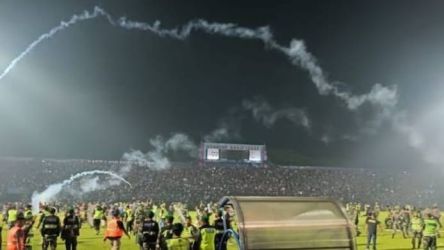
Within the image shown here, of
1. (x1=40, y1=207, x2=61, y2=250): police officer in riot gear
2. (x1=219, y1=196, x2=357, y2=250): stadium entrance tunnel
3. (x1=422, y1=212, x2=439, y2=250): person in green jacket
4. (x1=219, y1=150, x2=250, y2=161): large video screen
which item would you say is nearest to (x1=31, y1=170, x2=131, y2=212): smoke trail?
(x1=219, y1=150, x2=250, y2=161): large video screen

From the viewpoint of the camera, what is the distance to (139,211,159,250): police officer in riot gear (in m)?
19.1

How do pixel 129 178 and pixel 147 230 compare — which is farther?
pixel 129 178

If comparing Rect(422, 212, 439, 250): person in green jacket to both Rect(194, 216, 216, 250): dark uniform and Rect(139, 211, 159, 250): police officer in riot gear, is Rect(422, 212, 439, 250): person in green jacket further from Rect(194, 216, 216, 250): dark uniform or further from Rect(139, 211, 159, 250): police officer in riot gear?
Rect(194, 216, 216, 250): dark uniform

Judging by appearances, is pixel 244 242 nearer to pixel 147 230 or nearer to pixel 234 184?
pixel 147 230

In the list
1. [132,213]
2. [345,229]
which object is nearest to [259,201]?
[345,229]

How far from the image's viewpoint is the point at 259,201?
564 centimetres

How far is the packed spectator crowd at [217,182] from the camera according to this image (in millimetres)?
80625

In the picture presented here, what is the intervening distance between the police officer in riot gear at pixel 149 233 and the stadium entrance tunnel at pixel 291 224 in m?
13.8

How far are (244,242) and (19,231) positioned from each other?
11.2 m

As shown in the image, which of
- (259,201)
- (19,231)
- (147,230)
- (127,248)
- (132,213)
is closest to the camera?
(259,201)

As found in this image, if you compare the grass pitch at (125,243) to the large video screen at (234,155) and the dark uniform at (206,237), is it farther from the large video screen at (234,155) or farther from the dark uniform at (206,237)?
the large video screen at (234,155)

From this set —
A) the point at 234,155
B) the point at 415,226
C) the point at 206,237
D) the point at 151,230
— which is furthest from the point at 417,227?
the point at 234,155

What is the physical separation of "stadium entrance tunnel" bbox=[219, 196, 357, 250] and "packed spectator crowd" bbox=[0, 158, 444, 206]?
72508mm

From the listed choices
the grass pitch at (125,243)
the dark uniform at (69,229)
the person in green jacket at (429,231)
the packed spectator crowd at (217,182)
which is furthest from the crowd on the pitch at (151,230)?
the packed spectator crowd at (217,182)
